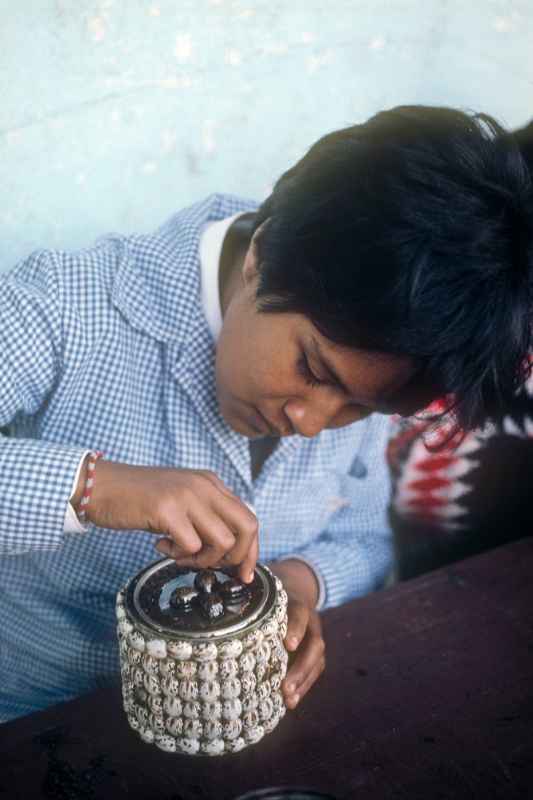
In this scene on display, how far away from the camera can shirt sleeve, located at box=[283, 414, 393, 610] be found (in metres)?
1.42

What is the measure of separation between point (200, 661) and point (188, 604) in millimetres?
59

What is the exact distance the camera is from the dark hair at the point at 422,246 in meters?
0.87

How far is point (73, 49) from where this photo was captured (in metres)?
1.34

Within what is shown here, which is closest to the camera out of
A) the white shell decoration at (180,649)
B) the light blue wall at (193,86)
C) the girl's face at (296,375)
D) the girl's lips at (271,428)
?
the white shell decoration at (180,649)

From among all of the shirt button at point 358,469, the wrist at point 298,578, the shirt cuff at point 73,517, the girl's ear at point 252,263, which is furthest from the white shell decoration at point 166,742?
the shirt button at point 358,469

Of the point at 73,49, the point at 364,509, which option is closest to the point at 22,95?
the point at 73,49

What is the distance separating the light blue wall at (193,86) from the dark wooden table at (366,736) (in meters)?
0.83

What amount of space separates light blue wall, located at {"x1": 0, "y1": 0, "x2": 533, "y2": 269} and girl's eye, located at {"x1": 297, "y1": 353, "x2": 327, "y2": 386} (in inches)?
25.0

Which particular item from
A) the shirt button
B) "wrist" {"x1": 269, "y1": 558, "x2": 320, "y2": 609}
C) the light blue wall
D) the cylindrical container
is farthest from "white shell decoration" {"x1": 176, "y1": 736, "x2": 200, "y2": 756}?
the light blue wall

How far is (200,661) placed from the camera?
75 cm

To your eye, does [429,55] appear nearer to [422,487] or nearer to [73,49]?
[73,49]

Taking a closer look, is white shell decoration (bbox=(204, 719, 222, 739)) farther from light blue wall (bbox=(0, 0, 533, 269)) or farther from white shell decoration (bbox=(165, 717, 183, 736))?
light blue wall (bbox=(0, 0, 533, 269))

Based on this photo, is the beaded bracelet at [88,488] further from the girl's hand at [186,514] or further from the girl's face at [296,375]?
the girl's face at [296,375]

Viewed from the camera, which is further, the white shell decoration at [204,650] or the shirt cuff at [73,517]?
the shirt cuff at [73,517]
